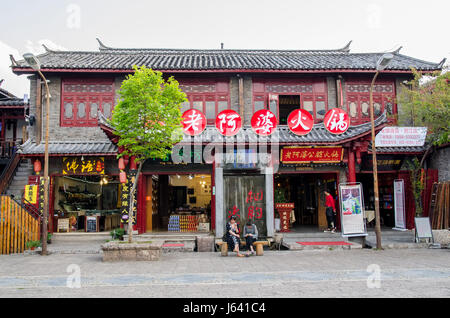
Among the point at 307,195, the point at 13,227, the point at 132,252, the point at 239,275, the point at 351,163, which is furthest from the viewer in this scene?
the point at 307,195

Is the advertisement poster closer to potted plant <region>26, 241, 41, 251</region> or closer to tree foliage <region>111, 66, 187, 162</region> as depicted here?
tree foliage <region>111, 66, 187, 162</region>

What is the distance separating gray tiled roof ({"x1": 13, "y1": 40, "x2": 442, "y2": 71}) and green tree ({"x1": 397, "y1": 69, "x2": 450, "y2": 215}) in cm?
154

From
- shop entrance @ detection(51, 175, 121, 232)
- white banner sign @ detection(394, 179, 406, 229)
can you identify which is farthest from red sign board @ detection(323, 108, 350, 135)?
shop entrance @ detection(51, 175, 121, 232)

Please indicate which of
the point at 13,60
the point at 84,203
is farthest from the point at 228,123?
the point at 84,203

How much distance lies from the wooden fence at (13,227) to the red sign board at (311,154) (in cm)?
1018

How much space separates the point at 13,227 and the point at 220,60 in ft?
38.9

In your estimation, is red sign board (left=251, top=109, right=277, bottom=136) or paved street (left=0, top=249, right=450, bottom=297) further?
red sign board (left=251, top=109, right=277, bottom=136)

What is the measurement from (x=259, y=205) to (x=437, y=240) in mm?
6522

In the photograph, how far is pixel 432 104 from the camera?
12883 mm

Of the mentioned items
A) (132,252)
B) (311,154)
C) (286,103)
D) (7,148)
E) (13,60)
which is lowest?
(132,252)

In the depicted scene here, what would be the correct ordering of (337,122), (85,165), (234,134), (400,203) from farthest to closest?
(400,203) → (85,165) → (337,122) → (234,134)

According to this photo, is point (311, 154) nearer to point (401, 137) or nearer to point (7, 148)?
point (401, 137)

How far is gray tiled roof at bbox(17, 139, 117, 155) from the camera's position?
14.3 meters

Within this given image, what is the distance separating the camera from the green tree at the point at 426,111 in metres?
12.7
